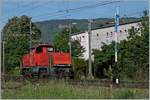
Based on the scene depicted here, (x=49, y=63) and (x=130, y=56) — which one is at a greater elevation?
(x=130, y=56)

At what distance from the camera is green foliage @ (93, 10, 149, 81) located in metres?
34.3

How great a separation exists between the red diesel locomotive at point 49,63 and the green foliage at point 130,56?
3.54 m

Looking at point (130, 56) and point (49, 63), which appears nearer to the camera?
point (49, 63)

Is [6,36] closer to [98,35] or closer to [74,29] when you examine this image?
[98,35]

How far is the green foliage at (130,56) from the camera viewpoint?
34.3 metres

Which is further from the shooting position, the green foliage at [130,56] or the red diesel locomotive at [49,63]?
the green foliage at [130,56]

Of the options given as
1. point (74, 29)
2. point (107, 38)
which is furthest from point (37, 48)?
point (74, 29)

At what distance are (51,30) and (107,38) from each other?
33.3m

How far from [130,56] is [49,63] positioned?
1106cm

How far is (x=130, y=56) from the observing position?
138 ft

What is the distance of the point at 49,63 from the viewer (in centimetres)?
3366

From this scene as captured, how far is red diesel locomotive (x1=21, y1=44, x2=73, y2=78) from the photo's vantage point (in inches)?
1294

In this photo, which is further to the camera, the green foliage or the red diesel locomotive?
the green foliage

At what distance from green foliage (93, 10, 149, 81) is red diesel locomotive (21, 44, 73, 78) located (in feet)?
11.6
